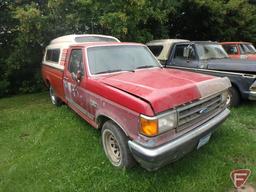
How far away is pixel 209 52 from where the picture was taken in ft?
24.3

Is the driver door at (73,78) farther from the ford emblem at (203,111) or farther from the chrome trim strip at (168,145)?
the ford emblem at (203,111)

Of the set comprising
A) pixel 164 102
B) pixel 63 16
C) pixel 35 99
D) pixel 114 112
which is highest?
pixel 63 16

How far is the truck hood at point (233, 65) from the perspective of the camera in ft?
19.9

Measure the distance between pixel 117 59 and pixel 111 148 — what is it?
165 centimetres

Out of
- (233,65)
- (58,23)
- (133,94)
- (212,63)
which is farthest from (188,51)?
(58,23)

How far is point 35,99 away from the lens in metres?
9.29

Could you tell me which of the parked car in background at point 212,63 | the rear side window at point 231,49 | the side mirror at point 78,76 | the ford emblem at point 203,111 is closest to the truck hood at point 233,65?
the parked car in background at point 212,63

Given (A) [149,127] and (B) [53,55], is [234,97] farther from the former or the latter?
(B) [53,55]

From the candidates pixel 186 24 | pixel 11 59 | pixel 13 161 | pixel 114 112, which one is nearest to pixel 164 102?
pixel 114 112

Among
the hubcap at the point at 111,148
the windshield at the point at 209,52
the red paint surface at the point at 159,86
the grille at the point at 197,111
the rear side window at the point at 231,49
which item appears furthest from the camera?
the rear side window at the point at 231,49

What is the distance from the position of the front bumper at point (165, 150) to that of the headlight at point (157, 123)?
0.62 feet

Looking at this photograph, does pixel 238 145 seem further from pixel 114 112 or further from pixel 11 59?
pixel 11 59

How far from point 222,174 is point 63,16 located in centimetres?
790

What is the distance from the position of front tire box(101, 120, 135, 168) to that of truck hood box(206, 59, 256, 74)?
13.2 feet
